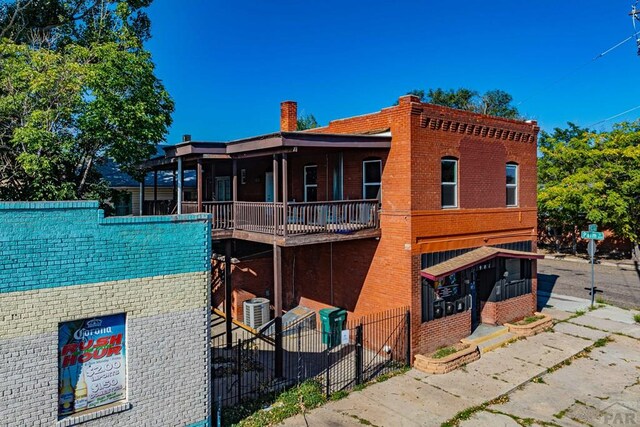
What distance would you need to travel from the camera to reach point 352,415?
9.77 metres

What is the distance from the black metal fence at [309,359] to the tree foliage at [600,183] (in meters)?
21.5

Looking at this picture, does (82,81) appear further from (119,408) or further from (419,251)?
(419,251)

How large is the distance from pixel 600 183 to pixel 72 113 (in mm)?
29629

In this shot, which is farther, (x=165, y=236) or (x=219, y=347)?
(x=219, y=347)

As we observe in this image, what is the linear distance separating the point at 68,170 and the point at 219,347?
774 cm

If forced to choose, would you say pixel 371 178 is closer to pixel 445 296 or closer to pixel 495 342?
pixel 445 296

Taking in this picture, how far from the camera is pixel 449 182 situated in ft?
46.6

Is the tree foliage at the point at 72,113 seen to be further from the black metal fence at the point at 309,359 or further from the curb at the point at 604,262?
the curb at the point at 604,262

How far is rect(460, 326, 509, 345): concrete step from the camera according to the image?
14156 mm

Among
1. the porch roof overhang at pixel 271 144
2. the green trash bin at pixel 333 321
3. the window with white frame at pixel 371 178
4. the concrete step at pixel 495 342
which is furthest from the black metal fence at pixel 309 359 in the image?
the porch roof overhang at pixel 271 144

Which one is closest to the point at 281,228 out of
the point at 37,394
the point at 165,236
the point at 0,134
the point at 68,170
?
the point at 165,236

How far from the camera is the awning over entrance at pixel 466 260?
1295cm

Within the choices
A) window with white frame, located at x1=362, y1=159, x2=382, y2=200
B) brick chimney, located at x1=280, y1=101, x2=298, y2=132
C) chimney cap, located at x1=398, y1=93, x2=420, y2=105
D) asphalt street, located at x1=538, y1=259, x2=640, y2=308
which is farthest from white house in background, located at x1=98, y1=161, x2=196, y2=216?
asphalt street, located at x1=538, y1=259, x2=640, y2=308

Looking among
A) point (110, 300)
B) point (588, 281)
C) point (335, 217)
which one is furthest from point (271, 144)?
point (588, 281)
